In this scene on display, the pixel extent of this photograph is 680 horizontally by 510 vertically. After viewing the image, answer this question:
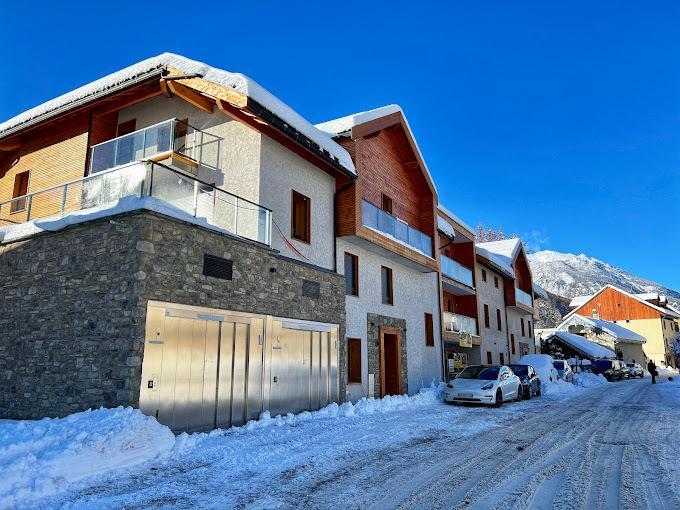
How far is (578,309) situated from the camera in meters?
70.1

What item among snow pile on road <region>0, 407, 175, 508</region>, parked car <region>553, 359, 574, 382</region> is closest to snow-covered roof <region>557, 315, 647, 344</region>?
parked car <region>553, 359, 574, 382</region>

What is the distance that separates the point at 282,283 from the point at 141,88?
23.9 ft

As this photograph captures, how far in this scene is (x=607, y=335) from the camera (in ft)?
180

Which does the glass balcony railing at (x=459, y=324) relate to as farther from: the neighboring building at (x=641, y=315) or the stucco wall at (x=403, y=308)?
the neighboring building at (x=641, y=315)

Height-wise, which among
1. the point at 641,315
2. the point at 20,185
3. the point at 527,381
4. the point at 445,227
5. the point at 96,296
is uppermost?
the point at 445,227

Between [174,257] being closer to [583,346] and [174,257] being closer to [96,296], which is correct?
[96,296]

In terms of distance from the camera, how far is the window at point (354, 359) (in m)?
16.7

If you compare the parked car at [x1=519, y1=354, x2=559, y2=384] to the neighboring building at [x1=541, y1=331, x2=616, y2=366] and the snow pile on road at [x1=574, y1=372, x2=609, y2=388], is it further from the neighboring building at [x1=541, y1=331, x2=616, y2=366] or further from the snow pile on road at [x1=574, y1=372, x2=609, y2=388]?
the neighboring building at [x1=541, y1=331, x2=616, y2=366]

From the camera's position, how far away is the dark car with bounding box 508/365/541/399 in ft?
63.6

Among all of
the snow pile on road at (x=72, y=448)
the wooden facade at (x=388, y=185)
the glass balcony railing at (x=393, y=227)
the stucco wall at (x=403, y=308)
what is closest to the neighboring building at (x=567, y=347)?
the stucco wall at (x=403, y=308)

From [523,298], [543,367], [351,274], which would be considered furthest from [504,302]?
[351,274]

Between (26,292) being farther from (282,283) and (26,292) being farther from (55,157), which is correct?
(55,157)

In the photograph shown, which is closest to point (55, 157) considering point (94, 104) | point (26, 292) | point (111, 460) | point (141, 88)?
point (94, 104)

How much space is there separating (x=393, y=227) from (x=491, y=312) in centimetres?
1593
